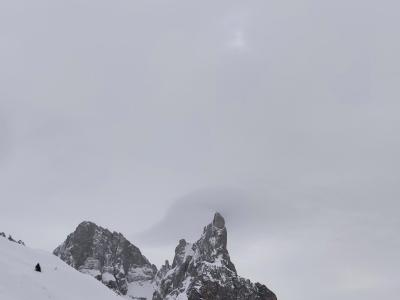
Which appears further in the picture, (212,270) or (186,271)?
(186,271)

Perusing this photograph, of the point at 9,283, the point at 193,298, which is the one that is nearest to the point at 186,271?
the point at 193,298

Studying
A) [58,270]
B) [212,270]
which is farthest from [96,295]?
[212,270]

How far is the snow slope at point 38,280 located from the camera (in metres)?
34.8

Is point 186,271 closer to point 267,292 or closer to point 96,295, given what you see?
point 267,292

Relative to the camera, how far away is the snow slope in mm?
34781

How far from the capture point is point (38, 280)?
38.6 metres

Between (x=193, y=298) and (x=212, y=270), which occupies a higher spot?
(x=212, y=270)

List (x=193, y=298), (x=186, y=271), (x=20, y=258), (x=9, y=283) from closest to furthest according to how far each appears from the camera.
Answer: (x=9, y=283)
(x=20, y=258)
(x=193, y=298)
(x=186, y=271)

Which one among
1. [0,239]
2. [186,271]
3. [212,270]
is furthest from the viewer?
[186,271]

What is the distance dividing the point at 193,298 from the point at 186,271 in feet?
138

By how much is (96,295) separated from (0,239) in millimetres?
10481

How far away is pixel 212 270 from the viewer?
17112 cm

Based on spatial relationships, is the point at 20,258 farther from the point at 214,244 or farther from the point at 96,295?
the point at 214,244

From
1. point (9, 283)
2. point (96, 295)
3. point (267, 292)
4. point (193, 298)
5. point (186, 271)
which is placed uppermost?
point (186, 271)
